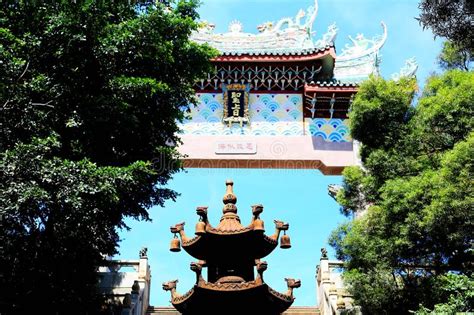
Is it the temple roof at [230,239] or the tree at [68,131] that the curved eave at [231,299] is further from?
the tree at [68,131]

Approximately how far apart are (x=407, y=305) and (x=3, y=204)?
7372 millimetres

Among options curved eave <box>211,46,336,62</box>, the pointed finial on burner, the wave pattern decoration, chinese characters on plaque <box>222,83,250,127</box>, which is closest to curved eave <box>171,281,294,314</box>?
the pointed finial on burner

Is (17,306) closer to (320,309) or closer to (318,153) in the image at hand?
(320,309)

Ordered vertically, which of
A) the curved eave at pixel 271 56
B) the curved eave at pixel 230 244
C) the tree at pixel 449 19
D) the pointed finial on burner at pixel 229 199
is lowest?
the curved eave at pixel 230 244

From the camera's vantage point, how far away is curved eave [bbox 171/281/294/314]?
25.3ft

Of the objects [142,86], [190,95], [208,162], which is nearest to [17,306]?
[142,86]

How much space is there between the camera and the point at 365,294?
1148 centimetres

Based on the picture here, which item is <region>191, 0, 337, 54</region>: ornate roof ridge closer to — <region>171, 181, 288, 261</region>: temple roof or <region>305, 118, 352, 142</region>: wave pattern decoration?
<region>305, 118, 352, 142</region>: wave pattern decoration

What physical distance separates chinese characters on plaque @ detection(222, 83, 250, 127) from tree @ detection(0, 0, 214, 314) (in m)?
7.40

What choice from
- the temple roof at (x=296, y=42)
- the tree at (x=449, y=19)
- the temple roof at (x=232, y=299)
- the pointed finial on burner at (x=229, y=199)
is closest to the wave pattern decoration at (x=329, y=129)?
the temple roof at (x=296, y=42)

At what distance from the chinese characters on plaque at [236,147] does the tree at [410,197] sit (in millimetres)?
5181

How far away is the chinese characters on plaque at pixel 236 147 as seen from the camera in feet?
58.2

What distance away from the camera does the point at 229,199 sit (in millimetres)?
8477

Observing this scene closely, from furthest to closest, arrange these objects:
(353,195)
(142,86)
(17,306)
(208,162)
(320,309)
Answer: (208,162)
(320,309)
(353,195)
(142,86)
(17,306)
